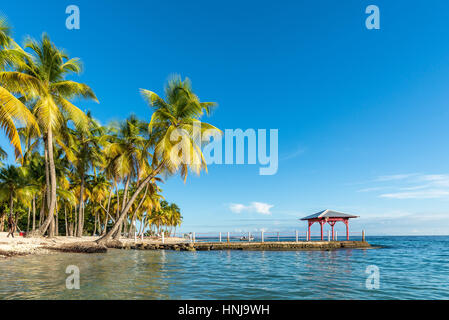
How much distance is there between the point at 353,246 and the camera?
34.9m

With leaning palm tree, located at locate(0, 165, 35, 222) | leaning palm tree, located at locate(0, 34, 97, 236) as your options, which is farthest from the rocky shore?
leaning palm tree, located at locate(0, 165, 35, 222)

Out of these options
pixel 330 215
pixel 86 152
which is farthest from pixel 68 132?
pixel 330 215

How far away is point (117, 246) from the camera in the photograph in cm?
2936

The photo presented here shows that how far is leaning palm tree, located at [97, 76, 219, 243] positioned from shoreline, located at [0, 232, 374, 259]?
3526 mm

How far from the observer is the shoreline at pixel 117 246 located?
18.0 meters

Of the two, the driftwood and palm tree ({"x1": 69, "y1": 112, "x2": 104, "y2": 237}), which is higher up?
palm tree ({"x1": 69, "y1": 112, "x2": 104, "y2": 237})

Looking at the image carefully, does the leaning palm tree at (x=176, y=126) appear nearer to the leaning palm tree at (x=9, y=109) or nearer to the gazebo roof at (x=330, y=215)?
the leaning palm tree at (x=9, y=109)

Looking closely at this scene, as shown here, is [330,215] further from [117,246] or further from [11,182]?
[11,182]

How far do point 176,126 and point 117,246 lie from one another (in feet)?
47.4

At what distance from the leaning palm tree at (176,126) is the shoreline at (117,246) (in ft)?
11.6

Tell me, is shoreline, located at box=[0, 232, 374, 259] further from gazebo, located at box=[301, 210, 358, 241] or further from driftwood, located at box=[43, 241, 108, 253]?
gazebo, located at box=[301, 210, 358, 241]

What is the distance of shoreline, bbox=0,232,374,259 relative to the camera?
1795cm

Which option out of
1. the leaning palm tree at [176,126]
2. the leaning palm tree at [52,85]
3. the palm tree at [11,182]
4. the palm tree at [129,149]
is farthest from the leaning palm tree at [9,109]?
the palm tree at [11,182]

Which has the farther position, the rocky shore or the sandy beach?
the rocky shore
